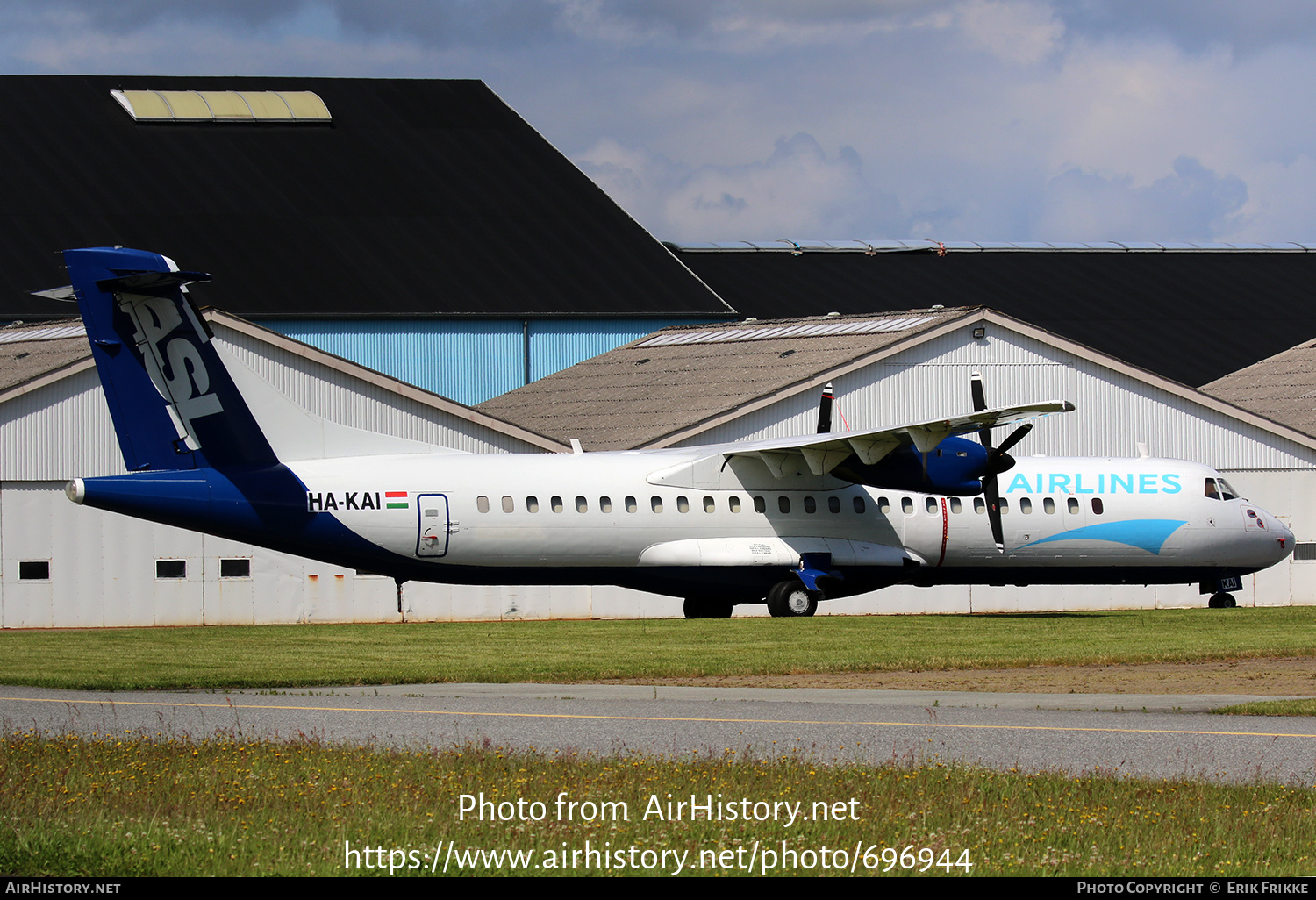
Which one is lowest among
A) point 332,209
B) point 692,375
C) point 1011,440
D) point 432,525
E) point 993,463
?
point 432,525

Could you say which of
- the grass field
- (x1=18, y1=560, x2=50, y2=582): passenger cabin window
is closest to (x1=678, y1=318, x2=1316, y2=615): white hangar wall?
(x1=18, y1=560, x2=50, y2=582): passenger cabin window

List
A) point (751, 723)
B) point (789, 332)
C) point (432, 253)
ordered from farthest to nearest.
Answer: point (432, 253), point (789, 332), point (751, 723)

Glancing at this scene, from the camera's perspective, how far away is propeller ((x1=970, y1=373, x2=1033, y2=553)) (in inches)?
1389

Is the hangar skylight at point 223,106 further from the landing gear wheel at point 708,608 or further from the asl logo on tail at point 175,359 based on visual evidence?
the asl logo on tail at point 175,359

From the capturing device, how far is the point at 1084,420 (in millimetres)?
47250

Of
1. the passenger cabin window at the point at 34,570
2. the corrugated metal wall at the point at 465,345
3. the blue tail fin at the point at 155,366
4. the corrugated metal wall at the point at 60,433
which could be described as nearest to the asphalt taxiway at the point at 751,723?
the blue tail fin at the point at 155,366

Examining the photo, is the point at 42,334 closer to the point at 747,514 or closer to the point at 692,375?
the point at 692,375

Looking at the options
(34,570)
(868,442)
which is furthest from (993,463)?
(34,570)

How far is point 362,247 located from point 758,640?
123 feet

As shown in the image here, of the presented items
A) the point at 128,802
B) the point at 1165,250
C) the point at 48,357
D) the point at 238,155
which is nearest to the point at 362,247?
the point at 238,155

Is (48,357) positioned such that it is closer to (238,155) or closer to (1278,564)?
(238,155)

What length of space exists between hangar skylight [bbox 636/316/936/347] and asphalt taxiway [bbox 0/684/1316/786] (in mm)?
28061

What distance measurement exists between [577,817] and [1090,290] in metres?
65.3

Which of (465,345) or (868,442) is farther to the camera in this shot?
(465,345)
